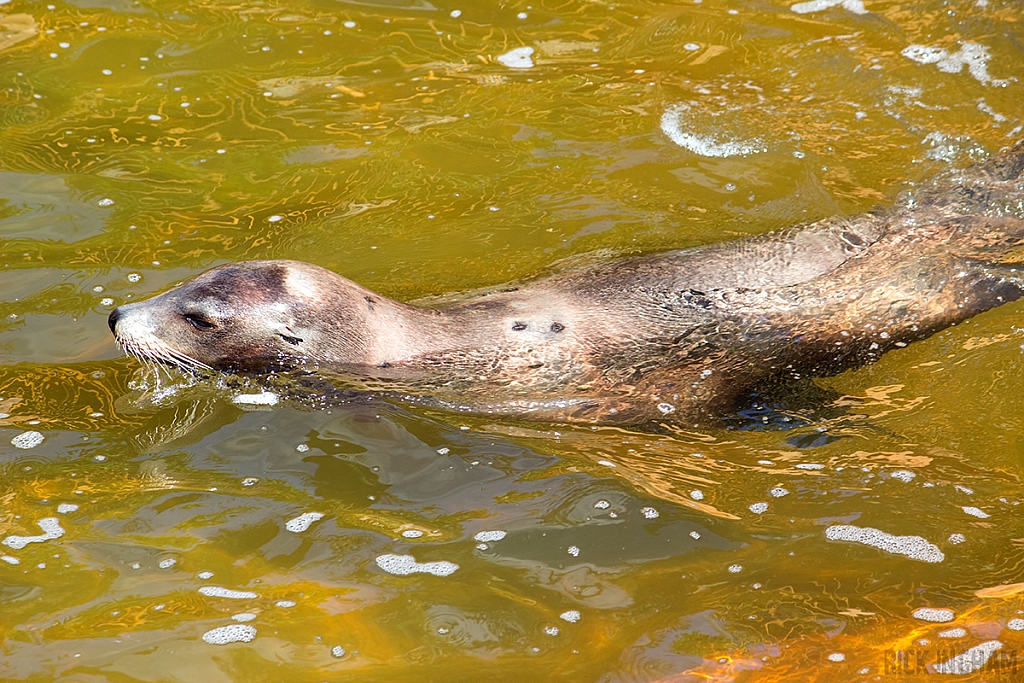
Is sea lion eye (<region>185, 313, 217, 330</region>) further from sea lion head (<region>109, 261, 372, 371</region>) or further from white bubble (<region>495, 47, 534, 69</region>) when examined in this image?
white bubble (<region>495, 47, 534, 69</region>)

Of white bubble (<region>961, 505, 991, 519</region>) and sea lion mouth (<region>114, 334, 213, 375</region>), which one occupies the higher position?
sea lion mouth (<region>114, 334, 213, 375</region>)

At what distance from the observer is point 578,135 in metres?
7.16

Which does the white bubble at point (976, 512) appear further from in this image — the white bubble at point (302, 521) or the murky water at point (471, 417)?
the white bubble at point (302, 521)

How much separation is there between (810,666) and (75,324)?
14.3 feet

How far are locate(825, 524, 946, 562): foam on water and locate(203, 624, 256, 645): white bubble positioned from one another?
2195 millimetres

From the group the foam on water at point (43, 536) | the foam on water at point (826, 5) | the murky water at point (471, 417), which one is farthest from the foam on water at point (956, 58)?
the foam on water at point (43, 536)

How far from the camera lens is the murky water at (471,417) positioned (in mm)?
3443

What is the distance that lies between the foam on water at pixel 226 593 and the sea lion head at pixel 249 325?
4.93 ft

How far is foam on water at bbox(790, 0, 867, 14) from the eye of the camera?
27.1ft

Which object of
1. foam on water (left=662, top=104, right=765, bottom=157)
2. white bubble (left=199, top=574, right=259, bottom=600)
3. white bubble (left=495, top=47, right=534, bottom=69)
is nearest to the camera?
white bubble (left=199, top=574, right=259, bottom=600)

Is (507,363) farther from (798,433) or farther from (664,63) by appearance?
(664,63)

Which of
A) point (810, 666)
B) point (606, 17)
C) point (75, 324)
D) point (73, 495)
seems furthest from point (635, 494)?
point (606, 17)

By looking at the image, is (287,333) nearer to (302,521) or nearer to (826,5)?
(302,521)

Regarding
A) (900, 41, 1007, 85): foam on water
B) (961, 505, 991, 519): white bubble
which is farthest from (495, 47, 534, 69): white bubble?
(961, 505, 991, 519): white bubble
